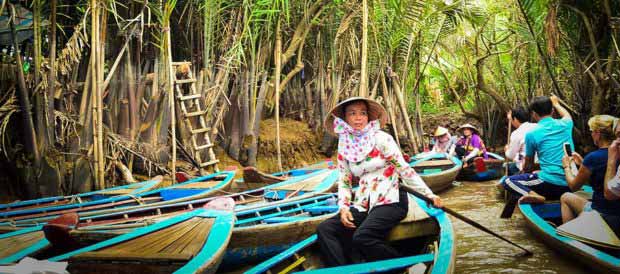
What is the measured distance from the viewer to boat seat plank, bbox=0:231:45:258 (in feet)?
12.9

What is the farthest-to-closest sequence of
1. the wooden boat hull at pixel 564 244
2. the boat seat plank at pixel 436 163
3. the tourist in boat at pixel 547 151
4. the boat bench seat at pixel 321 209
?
the boat seat plank at pixel 436 163
the tourist in boat at pixel 547 151
the boat bench seat at pixel 321 209
the wooden boat hull at pixel 564 244

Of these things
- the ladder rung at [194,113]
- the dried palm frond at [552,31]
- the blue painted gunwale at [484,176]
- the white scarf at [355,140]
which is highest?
the dried palm frond at [552,31]

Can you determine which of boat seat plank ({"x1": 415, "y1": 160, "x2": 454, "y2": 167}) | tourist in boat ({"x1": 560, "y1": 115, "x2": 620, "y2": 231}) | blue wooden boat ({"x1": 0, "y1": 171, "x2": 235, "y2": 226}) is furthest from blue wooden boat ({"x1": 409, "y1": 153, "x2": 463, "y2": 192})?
tourist in boat ({"x1": 560, "y1": 115, "x2": 620, "y2": 231})

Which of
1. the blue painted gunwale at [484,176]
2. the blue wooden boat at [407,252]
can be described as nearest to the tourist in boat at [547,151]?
the blue wooden boat at [407,252]

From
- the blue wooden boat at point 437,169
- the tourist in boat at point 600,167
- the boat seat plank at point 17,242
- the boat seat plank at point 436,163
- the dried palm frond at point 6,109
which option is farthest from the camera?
the boat seat plank at point 436,163

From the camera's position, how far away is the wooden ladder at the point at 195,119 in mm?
9094

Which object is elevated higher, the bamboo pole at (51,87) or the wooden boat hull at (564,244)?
the bamboo pole at (51,87)

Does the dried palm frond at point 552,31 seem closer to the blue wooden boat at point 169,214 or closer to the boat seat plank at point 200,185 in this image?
the blue wooden boat at point 169,214

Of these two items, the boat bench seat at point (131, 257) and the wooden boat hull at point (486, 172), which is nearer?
the boat bench seat at point (131, 257)

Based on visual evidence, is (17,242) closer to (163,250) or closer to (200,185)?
(163,250)

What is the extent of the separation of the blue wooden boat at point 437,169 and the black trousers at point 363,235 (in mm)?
5014

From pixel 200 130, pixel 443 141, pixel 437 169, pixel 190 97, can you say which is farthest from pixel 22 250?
pixel 443 141

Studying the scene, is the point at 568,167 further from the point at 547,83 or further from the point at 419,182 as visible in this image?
the point at 547,83

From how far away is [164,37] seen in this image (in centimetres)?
782
